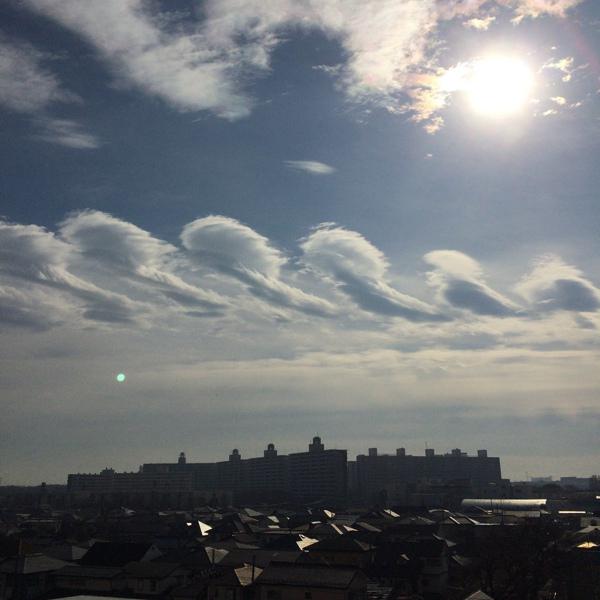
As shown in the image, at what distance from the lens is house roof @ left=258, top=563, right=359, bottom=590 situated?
42.3 m

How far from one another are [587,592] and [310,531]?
3837 cm

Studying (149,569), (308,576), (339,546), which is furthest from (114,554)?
(308,576)

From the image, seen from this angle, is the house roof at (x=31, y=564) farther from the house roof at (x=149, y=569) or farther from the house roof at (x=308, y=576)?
the house roof at (x=308, y=576)

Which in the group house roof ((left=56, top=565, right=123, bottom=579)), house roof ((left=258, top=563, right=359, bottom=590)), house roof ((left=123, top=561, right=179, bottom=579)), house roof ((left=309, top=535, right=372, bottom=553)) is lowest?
house roof ((left=56, top=565, right=123, bottom=579))

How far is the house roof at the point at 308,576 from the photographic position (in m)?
42.3

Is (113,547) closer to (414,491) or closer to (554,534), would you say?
(554,534)

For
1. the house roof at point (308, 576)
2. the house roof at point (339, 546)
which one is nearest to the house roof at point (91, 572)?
the house roof at point (308, 576)

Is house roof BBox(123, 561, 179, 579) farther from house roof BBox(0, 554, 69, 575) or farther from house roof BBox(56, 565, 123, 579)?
house roof BBox(0, 554, 69, 575)

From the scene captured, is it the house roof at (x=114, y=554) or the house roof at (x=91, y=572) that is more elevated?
the house roof at (x=114, y=554)

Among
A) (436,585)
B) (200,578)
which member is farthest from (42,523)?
(436,585)

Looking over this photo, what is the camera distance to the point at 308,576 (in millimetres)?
43281

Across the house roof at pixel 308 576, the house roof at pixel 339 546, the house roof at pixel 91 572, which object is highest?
the house roof at pixel 308 576

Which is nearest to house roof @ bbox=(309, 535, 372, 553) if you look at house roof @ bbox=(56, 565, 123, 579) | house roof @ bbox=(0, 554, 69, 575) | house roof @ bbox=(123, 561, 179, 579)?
house roof @ bbox=(123, 561, 179, 579)

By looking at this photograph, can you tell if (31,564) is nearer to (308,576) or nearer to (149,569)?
(149,569)
